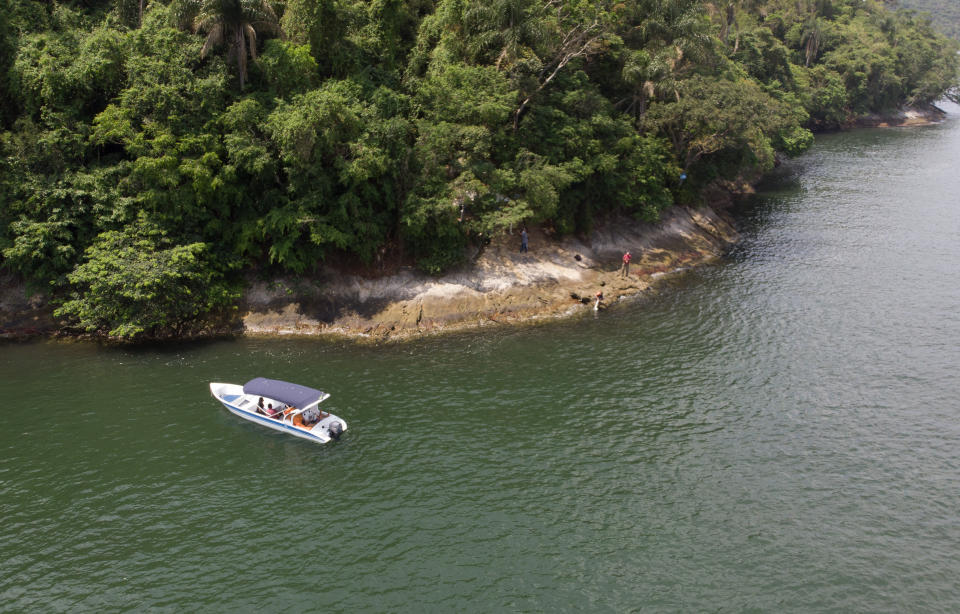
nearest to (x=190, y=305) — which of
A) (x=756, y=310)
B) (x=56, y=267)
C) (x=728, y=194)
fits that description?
(x=56, y=267)

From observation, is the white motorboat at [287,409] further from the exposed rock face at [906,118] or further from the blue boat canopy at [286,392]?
the exposed rock face at [906,118]

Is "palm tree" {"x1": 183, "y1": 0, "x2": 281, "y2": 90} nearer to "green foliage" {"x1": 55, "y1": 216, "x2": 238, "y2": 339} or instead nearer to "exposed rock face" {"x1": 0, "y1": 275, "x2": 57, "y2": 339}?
"green foliage" {"x1": 55, "y1": 216, "x2": 238, "y2": 339}

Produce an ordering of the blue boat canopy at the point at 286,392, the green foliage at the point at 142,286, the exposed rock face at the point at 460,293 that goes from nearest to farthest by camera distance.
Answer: the blue boat canopy at the point at 286,392
the green foliage at the point at 142,286
the exposed rock face at the point at 460,293

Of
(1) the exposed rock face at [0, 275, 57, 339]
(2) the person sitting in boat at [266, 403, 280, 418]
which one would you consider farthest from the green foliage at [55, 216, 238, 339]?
(2) the person sitting in boat at [266, 403, 280, 418]

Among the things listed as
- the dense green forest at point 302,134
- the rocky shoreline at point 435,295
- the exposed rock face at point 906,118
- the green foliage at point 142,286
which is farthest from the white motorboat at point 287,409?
the exposed rock face at point 906,118

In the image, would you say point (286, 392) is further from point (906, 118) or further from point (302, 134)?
point (906, 118)

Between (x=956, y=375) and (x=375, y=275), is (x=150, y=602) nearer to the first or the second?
(x=375, y=275)
